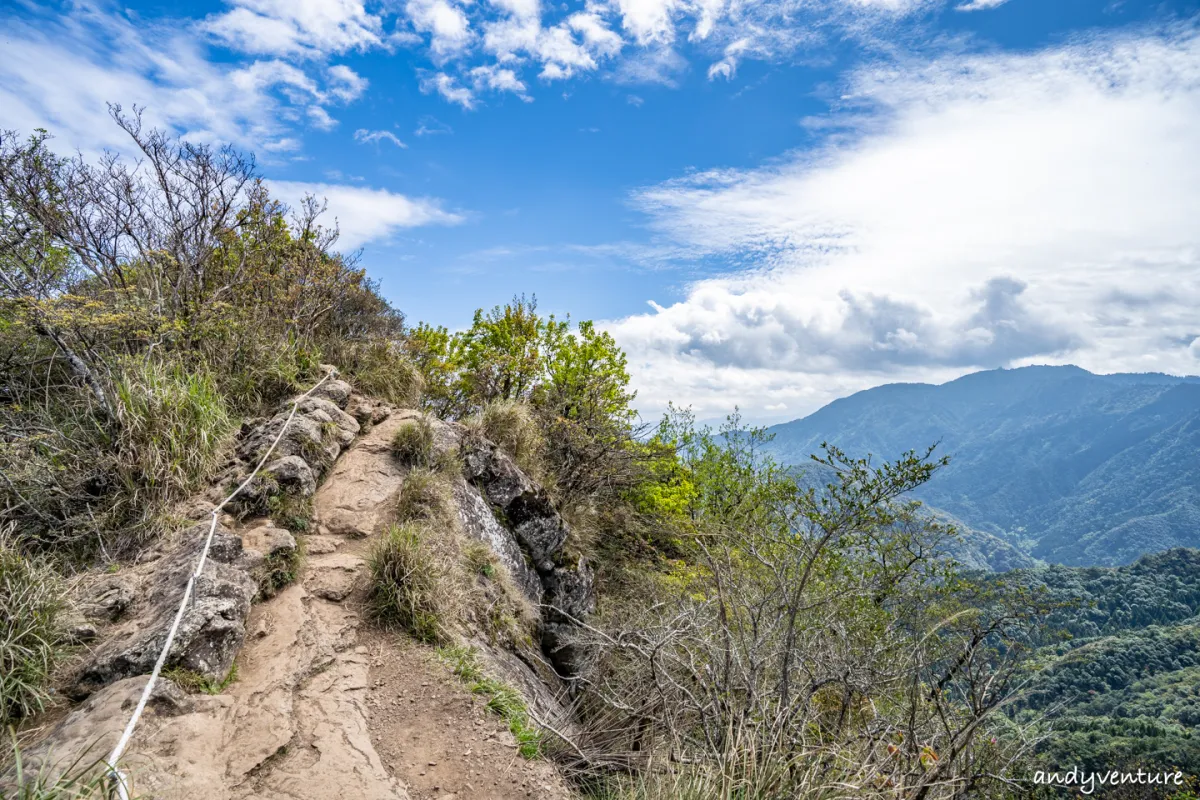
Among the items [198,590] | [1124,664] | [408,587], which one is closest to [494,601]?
[408,587]

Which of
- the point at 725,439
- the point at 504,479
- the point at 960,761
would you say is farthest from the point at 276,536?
the point at 725,439

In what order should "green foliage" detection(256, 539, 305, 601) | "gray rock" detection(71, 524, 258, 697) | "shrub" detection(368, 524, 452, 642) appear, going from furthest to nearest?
"shrub" detection(368, 524, 452, 642) → "green foliage" detection(256, 539, 305, 601) → "gray rock" detection(71, 524, 258, 697)

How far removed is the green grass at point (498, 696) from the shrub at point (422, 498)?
2.06 metres

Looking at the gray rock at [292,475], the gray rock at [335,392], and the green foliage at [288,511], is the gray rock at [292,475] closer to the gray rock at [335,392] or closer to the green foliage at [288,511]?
the green foliage at [288,511]

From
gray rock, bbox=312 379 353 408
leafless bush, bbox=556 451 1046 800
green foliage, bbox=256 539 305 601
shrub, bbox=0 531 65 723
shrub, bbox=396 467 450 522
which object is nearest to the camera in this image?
leafless bush, bbox=556 451 1046 800

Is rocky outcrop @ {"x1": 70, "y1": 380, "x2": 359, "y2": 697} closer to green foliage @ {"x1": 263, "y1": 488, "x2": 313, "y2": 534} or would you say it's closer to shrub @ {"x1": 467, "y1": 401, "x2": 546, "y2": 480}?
green foliage @ {"x1": 263, "y1": 488, "x2": 313, "y2": 534}

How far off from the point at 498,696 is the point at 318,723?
1460 millimetres

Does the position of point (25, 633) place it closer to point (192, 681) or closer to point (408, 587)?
point (192, 681)

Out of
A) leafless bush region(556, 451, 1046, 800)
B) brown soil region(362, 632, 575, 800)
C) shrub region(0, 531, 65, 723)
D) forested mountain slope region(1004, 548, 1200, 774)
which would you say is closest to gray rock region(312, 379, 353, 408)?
shrub region(0, 531, 65, 723)

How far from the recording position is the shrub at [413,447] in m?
8.23

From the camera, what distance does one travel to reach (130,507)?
17.7ft

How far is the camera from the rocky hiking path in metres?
3.39

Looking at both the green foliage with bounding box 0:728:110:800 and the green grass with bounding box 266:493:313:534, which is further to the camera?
the green grass with bounding box 266:493:313:534

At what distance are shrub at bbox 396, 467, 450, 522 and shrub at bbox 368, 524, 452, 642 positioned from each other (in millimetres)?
1170
